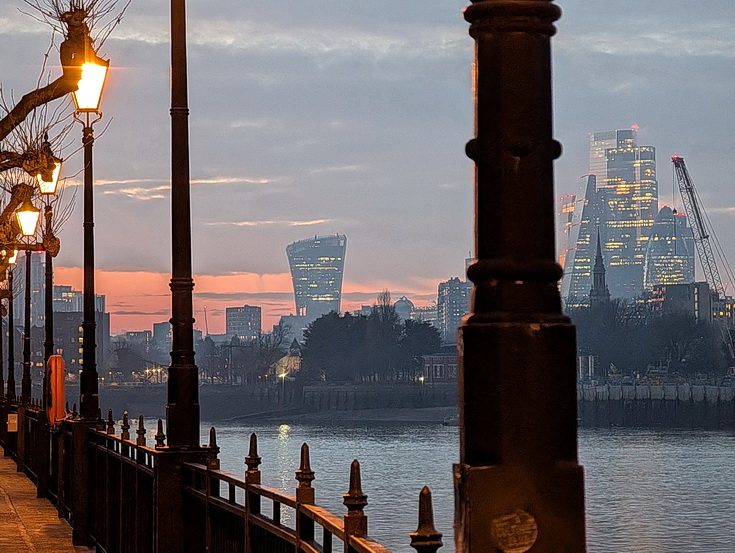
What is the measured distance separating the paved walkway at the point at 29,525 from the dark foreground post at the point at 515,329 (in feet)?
42.3

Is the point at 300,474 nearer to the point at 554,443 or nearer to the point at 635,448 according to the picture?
the point at 554,443

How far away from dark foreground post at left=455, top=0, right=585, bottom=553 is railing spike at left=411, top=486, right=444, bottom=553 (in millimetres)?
778

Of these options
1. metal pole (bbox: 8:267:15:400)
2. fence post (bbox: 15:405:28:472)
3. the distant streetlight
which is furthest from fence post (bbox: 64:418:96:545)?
metal pole (bbox: 8:267:15:400)

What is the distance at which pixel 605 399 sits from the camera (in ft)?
625

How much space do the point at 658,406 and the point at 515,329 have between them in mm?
191161

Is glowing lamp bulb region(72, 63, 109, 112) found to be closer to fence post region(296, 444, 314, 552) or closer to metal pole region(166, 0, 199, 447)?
metal pole region(166, 0, 199, 447)

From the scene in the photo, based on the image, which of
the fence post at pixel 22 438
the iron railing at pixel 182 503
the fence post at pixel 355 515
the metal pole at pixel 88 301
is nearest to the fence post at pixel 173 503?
the iron railing at pixel 182 503

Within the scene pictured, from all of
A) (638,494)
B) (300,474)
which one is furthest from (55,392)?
(638,494)

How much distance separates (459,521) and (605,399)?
7544 inches

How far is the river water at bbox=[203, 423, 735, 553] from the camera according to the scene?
7075cm

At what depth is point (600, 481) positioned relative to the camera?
98125 millimetres

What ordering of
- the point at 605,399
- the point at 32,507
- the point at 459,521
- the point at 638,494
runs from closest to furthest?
the point at 459,521, the point at 32,507, the point at 638,494, the point at 605,399

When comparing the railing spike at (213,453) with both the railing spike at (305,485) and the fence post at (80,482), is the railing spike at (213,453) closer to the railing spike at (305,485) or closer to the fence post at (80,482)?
the railing spike at (305,485)

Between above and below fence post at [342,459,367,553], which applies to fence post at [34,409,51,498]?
below
